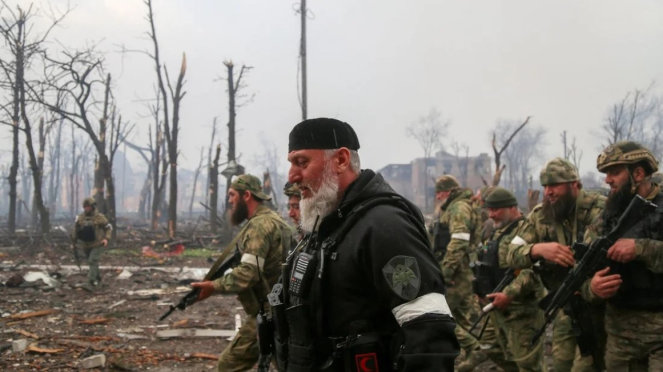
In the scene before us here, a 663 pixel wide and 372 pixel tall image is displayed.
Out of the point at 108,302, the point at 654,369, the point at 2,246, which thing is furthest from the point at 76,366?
the point at 2,246

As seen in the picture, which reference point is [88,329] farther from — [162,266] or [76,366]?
[162,266]

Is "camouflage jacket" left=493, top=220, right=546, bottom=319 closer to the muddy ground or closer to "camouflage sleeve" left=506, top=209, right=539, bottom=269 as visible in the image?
"camouflage sleeve" left=506, top=209, right=539, bottom=269

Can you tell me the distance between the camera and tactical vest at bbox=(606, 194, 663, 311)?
338 cm

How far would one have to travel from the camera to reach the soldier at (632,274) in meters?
3.37

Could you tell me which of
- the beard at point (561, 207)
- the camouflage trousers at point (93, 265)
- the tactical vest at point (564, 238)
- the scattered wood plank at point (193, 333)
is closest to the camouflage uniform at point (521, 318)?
the tactical vest at point (564, 238)

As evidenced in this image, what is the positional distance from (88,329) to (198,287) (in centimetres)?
460

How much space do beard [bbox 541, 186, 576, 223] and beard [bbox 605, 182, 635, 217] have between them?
73 cm

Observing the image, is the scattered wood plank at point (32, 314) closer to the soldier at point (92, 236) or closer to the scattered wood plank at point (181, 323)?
the scattered wood plank at point (181, 323)

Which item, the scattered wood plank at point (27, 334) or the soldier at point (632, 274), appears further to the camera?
the scattered wood plank at point (27, 334)

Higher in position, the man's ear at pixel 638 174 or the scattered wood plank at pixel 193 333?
the man's ear at pixel 638 174

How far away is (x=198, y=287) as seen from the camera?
4.51 meters

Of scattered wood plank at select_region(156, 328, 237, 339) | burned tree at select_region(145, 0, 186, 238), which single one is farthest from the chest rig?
burned tree at select_region(145, 0, 186, 238)

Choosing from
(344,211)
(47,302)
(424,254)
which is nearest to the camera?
(424,254)

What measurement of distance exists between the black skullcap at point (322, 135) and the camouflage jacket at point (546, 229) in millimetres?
2603
